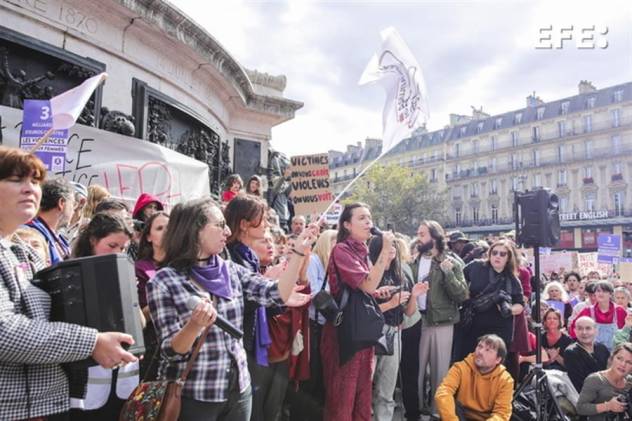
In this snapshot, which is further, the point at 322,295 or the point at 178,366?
the point at 322,295

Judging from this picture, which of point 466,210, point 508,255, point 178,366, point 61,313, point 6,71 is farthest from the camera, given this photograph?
point 466,210

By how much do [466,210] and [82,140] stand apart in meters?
65.8

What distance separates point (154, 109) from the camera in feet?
22.3

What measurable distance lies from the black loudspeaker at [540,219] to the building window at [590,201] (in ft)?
182

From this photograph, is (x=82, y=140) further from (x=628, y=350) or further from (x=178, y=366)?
(x=628, y=350)

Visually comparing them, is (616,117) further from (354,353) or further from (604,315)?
(354,353)

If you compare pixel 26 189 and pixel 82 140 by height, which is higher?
pixel 82 140

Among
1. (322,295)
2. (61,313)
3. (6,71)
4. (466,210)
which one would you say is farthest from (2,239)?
(466,210)

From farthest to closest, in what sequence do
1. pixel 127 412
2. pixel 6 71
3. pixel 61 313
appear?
pixel 6 71 → pixel 127 412 → pixel 61 313

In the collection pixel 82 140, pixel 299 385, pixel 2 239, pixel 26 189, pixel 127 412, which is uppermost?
pixel 82 140

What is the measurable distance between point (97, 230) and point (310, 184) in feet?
10.8

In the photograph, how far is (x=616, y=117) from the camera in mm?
56125

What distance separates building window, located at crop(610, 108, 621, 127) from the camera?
183ft

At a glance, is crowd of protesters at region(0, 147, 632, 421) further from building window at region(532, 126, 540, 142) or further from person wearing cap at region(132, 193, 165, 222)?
building window at region(532, 126, 540, 142)
